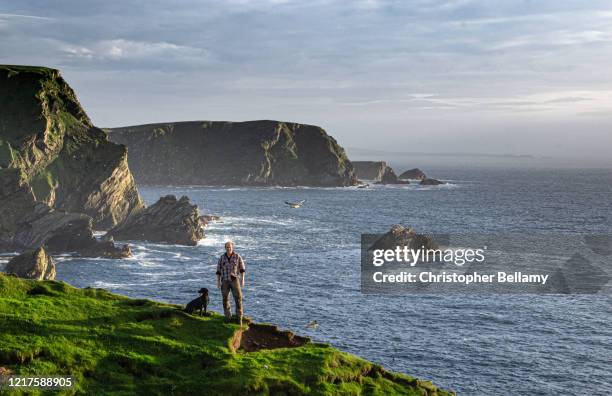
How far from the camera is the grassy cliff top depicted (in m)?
20.4

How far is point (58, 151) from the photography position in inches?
5039

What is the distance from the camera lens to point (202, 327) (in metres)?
25.0

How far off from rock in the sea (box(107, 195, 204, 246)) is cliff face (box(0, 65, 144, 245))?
42.4ft

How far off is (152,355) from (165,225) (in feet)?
303

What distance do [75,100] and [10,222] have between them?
51830mm

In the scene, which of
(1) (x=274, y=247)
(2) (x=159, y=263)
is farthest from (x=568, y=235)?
(2) (x=159, y=263)

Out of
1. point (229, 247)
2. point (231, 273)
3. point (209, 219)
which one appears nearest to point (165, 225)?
point (209, 219)

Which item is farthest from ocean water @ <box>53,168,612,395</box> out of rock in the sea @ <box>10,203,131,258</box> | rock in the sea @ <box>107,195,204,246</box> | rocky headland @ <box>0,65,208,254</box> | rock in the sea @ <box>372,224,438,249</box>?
rocky headland @ <box>0,65,208,254</box>

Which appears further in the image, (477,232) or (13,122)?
(477,232)

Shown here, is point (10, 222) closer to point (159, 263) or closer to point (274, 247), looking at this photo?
point (159, 263)

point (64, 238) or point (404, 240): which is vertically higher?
point (404, 240)

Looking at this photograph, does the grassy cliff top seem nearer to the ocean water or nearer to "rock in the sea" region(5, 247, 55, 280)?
the ocean water

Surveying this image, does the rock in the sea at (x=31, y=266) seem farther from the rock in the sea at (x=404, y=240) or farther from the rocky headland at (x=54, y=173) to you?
the rock in the sea at (x=404, y=240)

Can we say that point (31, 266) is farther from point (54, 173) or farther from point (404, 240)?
point (54, 173)
